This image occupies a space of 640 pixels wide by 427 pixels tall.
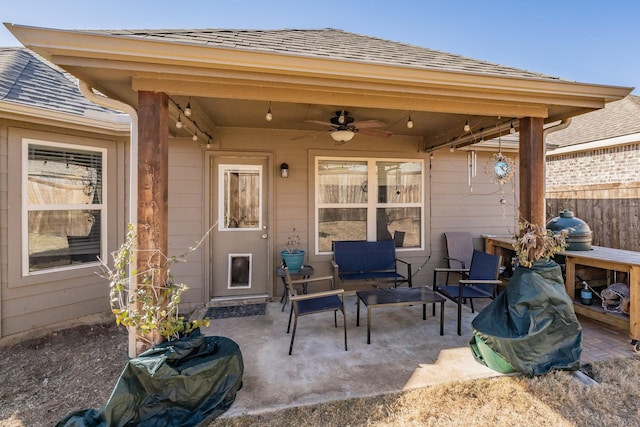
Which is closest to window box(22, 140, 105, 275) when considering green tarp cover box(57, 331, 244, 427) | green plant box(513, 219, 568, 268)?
green tarp cover box(57, 331, 244, 427)

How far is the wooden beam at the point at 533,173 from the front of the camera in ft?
9.46

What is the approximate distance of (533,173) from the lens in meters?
2.88

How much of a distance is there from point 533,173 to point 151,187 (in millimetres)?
3364

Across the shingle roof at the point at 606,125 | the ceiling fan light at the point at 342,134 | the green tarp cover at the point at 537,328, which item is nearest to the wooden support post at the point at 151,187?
the ceiling fan light at the point at 342,134

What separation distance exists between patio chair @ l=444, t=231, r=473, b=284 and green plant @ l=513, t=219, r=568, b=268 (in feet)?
7.07

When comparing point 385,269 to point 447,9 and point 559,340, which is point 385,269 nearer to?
point 559,340

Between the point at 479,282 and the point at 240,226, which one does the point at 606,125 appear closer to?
the point at 479,282

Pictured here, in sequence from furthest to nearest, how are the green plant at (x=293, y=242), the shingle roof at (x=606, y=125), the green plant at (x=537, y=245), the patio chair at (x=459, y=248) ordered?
1. the shingle roof at (x=606, y=125)
2. the patio chair at (x=459, y=248)
3. the green plant at (x=293, y=242)
4. the green plant at (x=537, y=245)

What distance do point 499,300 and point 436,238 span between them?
2.37m

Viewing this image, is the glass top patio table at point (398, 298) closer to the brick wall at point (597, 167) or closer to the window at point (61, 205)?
the window at point (61, 205)

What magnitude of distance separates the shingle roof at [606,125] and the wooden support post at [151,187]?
27.7 feet

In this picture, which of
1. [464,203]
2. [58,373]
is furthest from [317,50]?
[464,203]

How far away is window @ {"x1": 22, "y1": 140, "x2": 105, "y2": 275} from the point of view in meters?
3.39

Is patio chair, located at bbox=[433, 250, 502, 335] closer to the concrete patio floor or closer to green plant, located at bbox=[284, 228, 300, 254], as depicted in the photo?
the concrete patio floor
